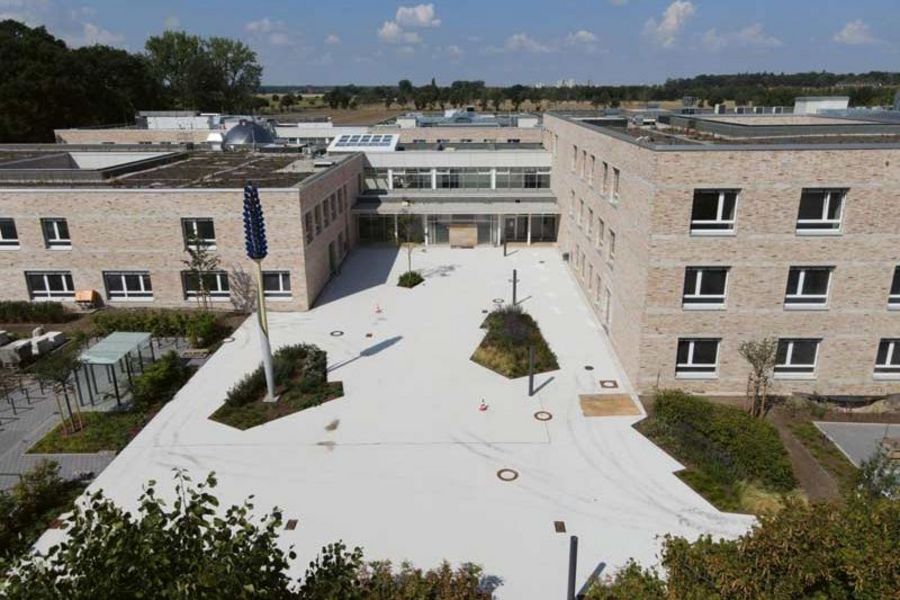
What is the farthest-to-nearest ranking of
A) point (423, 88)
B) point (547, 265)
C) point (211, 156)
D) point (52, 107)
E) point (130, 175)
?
point (423, 88), point (52, 107), point (211, 156), point (547, 265), point (130, 175)

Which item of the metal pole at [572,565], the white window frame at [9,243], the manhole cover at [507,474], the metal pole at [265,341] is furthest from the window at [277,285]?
the metal pole at [572,565]

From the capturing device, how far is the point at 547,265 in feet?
128

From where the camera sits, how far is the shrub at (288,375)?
848 inches

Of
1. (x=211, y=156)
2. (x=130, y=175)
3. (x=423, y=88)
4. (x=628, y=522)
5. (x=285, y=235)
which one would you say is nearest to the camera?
(x=628, y=522)

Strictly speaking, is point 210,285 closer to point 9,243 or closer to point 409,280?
point 9,243

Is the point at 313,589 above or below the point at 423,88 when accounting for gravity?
below

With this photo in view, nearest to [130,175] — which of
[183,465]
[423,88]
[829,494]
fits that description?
[183,465]

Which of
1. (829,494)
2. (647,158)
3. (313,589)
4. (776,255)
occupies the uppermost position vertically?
(647,158)

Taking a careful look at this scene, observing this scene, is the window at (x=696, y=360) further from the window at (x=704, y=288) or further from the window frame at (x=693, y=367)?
the window at (x=704, y=288)

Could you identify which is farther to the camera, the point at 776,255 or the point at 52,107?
the point at 52,107

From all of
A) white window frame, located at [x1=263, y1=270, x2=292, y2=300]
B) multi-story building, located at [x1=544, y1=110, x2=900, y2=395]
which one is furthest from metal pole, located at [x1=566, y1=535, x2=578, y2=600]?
white window frame, located at [x1=263, y1=270, x2=292, y2=300]

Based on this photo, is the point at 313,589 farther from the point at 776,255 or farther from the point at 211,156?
the point at 211,156

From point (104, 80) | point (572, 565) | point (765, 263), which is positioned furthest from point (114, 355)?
point (104, 80)

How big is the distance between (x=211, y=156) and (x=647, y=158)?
117 ft
